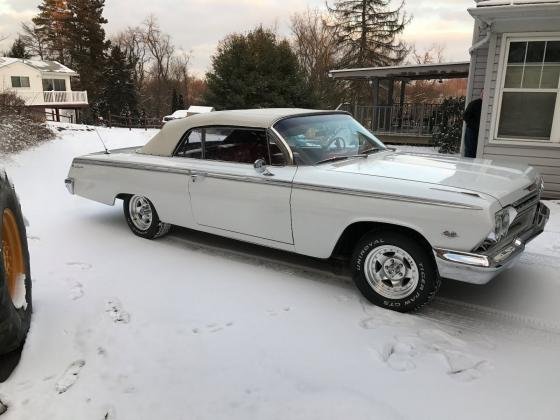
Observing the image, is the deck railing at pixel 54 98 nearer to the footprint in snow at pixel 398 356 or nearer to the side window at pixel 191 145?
the side window at pixel 191 145

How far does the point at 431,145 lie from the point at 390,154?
1116 cm

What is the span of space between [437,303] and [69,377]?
2.88 meters

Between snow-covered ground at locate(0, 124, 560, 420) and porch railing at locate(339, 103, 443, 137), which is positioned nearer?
snow-covered ground at locate(0, 124, 560, 420)

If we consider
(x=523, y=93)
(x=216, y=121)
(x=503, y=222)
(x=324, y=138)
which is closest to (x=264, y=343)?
(x=503, y=222)

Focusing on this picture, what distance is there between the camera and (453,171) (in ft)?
13.3

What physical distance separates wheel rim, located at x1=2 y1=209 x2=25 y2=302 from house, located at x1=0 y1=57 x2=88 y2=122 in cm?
3322

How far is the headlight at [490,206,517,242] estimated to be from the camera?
3359 mm

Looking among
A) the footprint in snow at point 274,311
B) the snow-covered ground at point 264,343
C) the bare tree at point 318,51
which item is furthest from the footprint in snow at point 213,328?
the bare tree at point 318,51

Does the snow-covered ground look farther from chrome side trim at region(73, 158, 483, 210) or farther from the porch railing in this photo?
the porch railing

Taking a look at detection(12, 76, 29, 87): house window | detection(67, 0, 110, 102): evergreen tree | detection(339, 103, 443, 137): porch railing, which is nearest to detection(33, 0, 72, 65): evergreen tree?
detection(67, 0, 110, 102): evergreen tree

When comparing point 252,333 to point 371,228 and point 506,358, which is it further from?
point 506,358

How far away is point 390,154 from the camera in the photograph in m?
4.88

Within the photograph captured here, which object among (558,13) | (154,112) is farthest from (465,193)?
(154,112)

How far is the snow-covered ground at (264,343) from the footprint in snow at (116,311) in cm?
2
